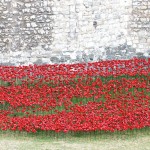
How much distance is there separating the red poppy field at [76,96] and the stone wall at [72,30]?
0.74 m

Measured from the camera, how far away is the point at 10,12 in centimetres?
1448

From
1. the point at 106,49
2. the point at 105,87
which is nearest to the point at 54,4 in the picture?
the point at 106,49

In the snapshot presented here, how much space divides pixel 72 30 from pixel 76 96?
2710 mm

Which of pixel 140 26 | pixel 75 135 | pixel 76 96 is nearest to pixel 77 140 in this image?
pixel 75 135

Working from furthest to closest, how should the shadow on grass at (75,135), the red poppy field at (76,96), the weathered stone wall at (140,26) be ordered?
the weathered stone wall at (140,26) < the red poppy field at (76,96) < the shadow on grass at (75,135)

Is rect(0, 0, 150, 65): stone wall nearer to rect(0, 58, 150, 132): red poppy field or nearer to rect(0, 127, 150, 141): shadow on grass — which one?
rect(0, 58, 150, 132): red poppy field

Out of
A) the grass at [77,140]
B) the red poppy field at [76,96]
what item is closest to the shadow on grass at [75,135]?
the grass at [77,140]

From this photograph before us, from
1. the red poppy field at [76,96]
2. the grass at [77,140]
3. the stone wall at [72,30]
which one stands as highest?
the stone wall at [72,30]

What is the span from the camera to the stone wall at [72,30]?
14.5 meters

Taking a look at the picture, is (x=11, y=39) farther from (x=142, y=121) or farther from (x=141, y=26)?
(x=142, y=121)

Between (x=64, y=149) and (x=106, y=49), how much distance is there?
513 cm

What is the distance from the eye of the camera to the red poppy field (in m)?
11.0

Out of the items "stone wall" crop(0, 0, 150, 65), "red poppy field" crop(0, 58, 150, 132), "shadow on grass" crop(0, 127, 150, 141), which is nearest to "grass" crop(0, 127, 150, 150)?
"shadow on grass" crop(0, 127, 150, 141)

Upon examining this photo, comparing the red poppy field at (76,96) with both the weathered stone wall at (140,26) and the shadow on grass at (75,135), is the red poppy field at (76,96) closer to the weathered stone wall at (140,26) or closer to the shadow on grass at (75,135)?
the shadow on grass at (75,135)
